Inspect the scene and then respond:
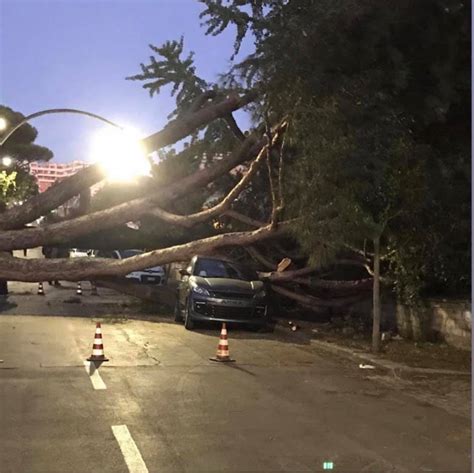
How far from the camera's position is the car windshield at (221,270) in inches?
680

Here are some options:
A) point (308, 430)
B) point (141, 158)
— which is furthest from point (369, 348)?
point (141, 158)

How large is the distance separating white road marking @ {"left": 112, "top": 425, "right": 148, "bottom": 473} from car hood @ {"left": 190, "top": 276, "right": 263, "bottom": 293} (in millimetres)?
9134

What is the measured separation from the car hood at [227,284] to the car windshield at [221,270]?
0.36 m

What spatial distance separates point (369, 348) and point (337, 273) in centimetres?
531

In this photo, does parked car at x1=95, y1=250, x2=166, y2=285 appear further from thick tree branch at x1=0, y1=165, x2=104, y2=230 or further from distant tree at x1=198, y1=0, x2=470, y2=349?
distant tree at x1=198, y1=0, x2=470, y2=349

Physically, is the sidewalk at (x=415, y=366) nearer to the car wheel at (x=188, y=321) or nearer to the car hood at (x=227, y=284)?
the car hood at (x=227, y=284)

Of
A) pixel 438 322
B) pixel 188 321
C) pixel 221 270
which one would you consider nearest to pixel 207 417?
pixel 438 322

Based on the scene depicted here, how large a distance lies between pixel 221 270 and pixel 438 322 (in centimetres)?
567

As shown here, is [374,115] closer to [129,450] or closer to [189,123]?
[129,450]

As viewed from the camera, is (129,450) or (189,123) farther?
(189,123)

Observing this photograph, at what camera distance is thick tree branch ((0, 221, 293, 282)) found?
1719cm

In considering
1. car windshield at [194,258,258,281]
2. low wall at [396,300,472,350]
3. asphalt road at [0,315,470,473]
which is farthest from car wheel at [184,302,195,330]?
low wall at [396,300,472,350]

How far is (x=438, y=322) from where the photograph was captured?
14.1 meters

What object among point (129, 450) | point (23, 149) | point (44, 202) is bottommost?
point (129, 450)
